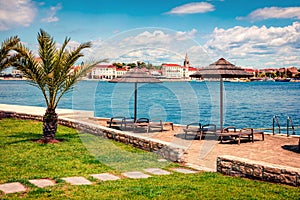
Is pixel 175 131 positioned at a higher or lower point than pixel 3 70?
lower

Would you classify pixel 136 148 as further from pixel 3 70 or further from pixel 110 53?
pixel 3 70

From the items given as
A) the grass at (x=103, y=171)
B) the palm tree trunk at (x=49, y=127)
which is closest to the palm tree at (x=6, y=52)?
the palm tree trunk at (x=49, y=127)

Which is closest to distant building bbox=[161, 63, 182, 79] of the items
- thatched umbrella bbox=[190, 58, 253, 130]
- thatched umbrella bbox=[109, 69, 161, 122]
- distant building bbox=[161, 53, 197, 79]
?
distant building bbox=[161, 53, 197, 79]

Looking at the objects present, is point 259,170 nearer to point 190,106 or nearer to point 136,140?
point 136,140

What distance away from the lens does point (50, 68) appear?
11.6m

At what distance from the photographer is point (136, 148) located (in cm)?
1043

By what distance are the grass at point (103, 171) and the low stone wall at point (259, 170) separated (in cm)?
22

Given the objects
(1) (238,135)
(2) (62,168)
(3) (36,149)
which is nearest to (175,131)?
(1) (238,135)

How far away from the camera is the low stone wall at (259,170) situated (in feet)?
20.7

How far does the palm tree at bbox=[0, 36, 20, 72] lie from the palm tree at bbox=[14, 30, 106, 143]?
4.06 metres

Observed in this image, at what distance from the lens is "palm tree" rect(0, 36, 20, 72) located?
602 inches

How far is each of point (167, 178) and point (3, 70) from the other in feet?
40.9

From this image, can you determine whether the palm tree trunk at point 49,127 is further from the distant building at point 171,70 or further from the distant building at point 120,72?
the distant building at point 171,70

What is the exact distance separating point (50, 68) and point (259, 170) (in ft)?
25.1
